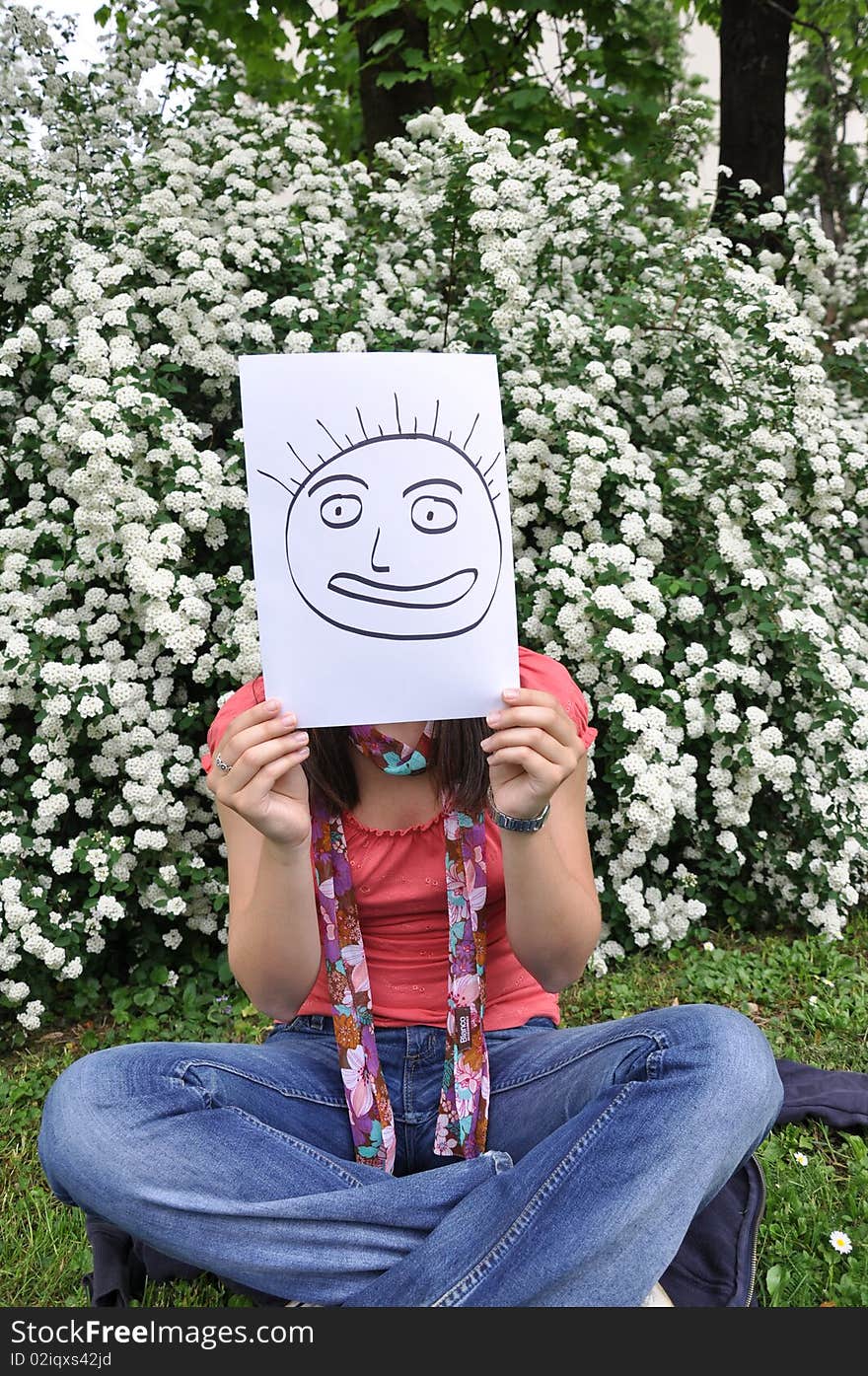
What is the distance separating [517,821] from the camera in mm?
1849

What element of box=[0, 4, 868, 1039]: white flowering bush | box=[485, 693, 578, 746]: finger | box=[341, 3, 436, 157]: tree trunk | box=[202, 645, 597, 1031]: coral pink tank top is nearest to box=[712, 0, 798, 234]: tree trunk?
box=[0, 4, 868, 1039]: white flowering bush

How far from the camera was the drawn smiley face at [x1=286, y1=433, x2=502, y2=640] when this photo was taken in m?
1.83

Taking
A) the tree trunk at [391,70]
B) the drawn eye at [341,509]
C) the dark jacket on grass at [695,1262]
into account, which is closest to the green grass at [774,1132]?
the dark jacket on grass at [695,1262]

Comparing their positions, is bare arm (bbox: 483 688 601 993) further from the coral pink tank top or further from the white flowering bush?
the white flowering bush

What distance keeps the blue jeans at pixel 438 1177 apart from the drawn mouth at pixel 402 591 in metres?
0.80

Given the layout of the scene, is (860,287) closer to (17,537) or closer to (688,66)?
(17,537)

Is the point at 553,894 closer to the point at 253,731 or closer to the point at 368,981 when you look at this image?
the point at 368,981

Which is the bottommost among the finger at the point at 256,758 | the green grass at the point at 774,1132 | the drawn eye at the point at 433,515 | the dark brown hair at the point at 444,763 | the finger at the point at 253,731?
the green grass at the point at 774,1132

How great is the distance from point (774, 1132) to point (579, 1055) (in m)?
0.86

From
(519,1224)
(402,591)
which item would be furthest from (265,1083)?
(402,591)

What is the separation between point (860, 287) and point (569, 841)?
→ 5.06m

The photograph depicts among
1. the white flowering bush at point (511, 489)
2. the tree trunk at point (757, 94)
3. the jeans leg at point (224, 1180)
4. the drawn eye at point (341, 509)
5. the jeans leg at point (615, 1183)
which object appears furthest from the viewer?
the tree trunk at point (757, 94)

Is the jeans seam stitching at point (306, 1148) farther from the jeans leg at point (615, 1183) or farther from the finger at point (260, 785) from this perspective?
the finger at point (260, 785)

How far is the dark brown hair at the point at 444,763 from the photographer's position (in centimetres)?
204
